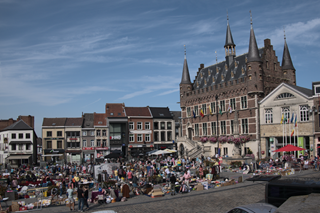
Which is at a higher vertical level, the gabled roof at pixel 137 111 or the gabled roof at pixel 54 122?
the gabled roof at pixel 137 111

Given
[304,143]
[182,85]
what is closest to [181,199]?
[304,143]

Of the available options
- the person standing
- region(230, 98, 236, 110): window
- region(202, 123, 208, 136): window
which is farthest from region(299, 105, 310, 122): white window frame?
the person standing

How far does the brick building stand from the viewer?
131ft

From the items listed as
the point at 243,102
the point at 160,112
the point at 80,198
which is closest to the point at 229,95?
the point at 243,102

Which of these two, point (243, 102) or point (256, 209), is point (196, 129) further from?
point (256, 209)

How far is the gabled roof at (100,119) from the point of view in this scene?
58.0 meters

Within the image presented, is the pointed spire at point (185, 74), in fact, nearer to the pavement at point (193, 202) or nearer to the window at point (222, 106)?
the window at point (222, 106)

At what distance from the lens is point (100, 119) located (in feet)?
193

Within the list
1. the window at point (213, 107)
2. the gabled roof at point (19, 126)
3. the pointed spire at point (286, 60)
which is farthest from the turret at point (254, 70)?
the gabled roof at point (19, 126)

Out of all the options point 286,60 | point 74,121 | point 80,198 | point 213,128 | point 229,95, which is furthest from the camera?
point 74,121

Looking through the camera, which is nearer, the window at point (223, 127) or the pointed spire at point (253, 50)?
the pointed spire at point (253, 50)

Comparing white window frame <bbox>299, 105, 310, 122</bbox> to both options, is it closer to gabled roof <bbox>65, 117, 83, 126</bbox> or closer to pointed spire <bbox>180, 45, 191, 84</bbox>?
pointed spire <bbox>180, 45, 191, 84</bbox>

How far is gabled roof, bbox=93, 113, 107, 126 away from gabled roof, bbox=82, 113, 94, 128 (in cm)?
122

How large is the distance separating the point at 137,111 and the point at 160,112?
4885 millimetres
